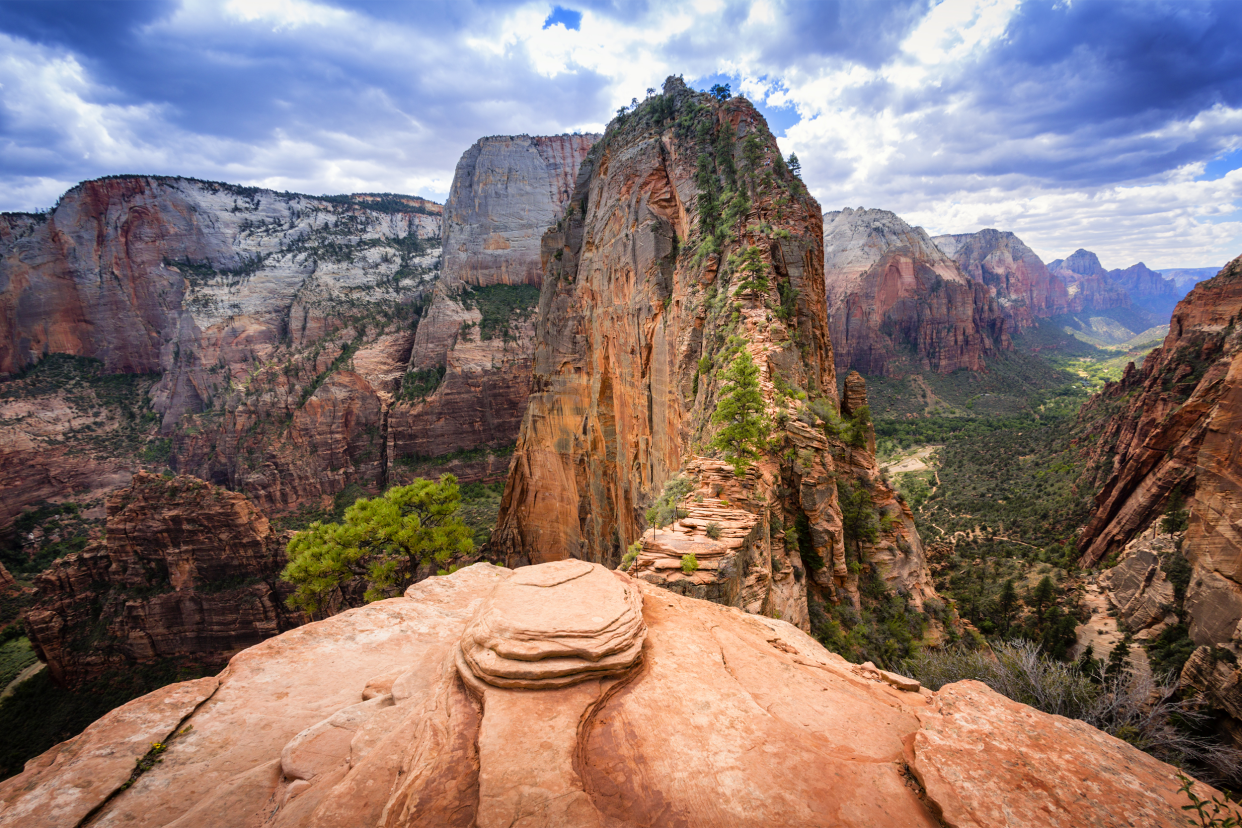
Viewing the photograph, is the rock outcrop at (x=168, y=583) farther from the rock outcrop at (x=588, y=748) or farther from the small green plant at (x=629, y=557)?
the small green plant at (x=629, y=557)

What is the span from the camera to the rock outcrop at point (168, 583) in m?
31.1

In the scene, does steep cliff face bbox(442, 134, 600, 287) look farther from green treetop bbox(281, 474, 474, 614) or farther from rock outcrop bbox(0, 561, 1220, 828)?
rock outcrop bbox(0, 561, 1220, 828)

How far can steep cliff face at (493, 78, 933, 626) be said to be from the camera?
498 inches

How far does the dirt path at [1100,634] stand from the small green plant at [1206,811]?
946 inches

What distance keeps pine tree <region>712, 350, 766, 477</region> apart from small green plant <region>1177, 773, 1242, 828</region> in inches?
355

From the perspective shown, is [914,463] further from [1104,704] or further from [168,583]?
[168,583]

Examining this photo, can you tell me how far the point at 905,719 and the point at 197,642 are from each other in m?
45.8

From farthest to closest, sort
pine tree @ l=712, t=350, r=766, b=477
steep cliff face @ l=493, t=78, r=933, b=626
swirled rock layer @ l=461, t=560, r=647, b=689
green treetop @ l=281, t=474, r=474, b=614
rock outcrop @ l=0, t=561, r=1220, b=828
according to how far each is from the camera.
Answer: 1. green treetop @ l=281, t=474, r=474, b=614
2. pine tree @ l=712, t=350, r=766, b=477
3. steep cliff face @ l=493, t=78, r=933, b=626
4. swirled rock layer @ l=461, t=560, r=647, b=689
5. rock outcrop @ l=0, t=561, r=1220, b=828

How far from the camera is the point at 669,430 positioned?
21484 millimetres

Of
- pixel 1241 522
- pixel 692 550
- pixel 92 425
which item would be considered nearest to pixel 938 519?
pixel 1241 522

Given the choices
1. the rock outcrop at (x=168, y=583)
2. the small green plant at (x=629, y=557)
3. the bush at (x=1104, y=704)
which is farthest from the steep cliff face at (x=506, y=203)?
the bush at (x=1104, y=704)

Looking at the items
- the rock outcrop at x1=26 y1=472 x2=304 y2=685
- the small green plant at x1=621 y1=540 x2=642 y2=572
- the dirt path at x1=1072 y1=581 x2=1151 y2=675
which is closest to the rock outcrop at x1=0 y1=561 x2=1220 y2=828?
the small green plant at x1=621 y1=540 x2=642 y2=572

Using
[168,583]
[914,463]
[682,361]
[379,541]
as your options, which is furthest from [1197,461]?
[168,583]

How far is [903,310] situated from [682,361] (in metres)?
123
